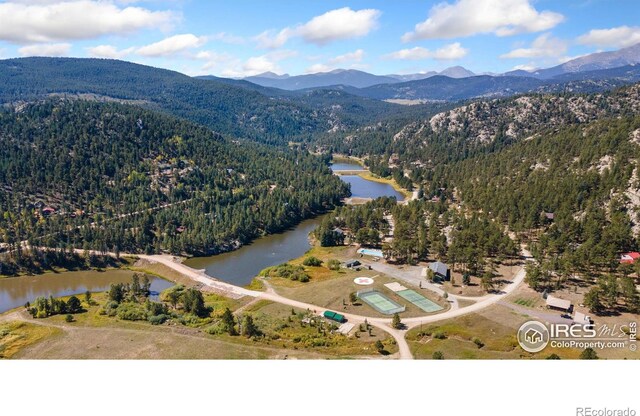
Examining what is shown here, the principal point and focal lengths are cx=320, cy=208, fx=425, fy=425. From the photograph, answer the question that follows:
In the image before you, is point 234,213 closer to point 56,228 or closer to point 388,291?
point 56,228

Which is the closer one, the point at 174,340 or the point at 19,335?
the point at 174,340

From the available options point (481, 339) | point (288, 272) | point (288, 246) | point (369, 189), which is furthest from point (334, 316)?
point (369, 189)

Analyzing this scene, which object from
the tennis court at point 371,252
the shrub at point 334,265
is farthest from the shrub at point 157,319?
the tennis court at point 371,252

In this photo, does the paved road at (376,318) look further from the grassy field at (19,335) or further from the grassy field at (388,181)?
the grassy field at (388,181)

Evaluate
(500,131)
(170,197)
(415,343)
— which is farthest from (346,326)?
(500,131)

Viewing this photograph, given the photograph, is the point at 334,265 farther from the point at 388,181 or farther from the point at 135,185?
the point at 388,181

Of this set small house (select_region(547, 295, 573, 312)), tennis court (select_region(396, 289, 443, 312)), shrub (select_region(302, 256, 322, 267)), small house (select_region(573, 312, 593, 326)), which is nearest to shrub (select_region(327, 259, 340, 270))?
shrub (select_region(302, 256, 322, 267))

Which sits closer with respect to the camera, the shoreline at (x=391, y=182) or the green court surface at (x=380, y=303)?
the green court surface at (x=380, y=303)

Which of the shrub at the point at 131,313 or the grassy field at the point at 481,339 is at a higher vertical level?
the shrub at the point at 131,313
